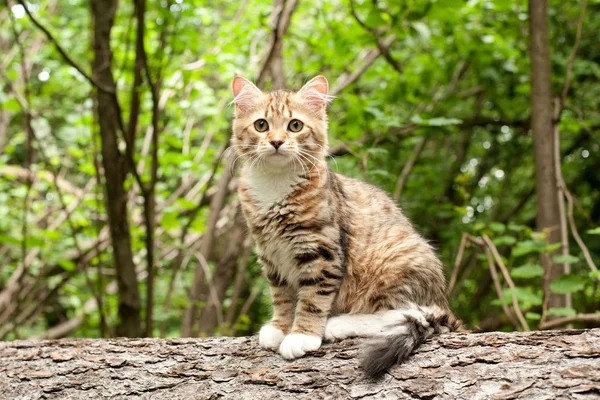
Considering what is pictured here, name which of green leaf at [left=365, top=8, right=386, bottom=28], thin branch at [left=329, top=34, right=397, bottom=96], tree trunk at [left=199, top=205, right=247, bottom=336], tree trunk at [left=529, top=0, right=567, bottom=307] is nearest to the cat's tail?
tree trunk at [left=529, top=0, right=567, bottom=307]

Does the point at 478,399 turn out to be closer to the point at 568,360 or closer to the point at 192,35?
the point at 568,360

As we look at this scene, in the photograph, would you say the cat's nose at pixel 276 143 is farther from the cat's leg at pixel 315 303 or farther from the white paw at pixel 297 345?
the white paw at pixel 297 345

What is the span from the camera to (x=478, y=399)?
1.87 metres

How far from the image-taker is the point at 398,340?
2127mm

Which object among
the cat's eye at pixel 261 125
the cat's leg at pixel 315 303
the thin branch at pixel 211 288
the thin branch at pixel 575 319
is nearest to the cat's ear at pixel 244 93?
the cat's eye at pixel 261 125

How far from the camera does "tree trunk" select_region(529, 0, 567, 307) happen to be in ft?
12.1

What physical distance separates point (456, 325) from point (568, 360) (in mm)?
731

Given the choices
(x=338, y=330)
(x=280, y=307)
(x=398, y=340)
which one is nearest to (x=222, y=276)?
(x=280, y=307)

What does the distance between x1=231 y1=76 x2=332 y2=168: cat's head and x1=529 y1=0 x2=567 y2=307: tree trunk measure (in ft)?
4.98

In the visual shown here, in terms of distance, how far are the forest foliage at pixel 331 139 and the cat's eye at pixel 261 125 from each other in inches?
34.9

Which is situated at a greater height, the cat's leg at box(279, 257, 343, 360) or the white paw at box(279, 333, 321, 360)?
the cat's leg at box(279, 257, 343, 360)

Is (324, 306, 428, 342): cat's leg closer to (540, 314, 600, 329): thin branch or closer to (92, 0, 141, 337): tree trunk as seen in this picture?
(540, 314, 600, 329): thin branch

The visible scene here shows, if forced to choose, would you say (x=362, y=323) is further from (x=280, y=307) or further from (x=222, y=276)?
(x=222, y=276)

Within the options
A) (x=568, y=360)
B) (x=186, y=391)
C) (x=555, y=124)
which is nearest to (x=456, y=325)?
(x=568, y=360)
